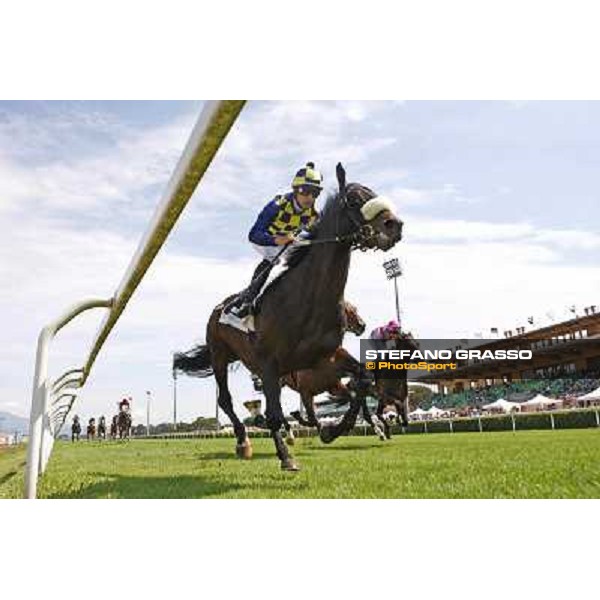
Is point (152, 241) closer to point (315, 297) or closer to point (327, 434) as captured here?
point (315, 297)

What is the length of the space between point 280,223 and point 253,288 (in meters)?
0.68

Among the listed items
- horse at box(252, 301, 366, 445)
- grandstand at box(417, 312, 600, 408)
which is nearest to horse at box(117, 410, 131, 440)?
grandstand at box(417, 312, 600, 408)

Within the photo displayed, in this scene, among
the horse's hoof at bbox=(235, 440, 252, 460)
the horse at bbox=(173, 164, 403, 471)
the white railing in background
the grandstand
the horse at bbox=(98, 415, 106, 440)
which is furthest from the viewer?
the horse at bbox=(98, 415, 106, 440)

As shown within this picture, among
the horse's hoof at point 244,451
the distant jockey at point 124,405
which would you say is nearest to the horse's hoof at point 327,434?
the horse's hoof at point 244,451

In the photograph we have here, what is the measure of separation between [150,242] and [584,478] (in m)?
3.09

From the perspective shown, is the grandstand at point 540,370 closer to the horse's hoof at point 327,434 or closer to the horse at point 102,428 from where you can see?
the horse's hoof at point 327,434

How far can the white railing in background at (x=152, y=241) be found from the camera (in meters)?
3.28

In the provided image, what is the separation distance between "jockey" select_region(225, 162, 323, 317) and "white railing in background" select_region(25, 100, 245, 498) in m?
1.14

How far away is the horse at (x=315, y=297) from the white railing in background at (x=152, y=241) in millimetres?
1125

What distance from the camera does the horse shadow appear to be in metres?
4.55

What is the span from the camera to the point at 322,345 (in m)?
5.21

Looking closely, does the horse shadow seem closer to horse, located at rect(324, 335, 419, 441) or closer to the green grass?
the green grass

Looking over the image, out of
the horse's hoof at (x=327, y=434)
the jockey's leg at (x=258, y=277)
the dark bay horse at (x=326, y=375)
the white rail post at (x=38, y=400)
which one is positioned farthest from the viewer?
the dark bay horse at (x=326, y=375)
